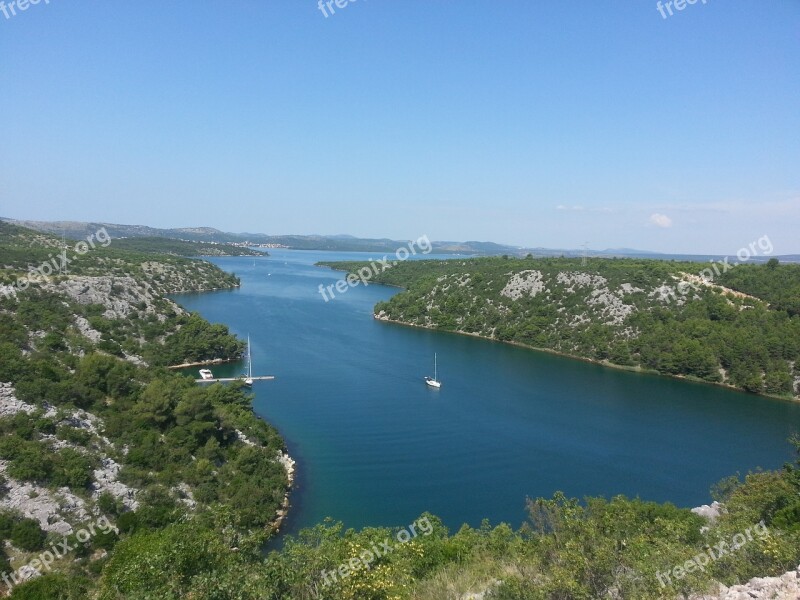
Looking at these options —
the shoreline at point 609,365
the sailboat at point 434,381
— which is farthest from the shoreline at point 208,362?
the shoreline at point 609,365

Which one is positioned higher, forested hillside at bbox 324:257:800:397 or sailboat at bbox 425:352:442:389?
forested hillside at bbox 324:257:800:397

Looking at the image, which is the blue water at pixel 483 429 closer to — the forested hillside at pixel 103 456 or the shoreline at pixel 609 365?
the shoreline at pixel 609 365

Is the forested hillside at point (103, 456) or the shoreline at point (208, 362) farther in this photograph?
the shoreline at point (208, 362)

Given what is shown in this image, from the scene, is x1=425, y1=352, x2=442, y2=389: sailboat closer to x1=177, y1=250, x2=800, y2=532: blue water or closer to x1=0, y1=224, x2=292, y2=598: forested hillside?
x1=177, y1=250, x2=800, y2=532: blue water

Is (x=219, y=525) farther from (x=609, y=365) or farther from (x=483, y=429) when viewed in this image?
(x=609, y=365)

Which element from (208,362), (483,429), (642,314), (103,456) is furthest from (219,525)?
(642,314)

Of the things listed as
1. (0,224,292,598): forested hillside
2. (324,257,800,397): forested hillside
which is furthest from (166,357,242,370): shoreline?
(324,257,800,397): forested hillside

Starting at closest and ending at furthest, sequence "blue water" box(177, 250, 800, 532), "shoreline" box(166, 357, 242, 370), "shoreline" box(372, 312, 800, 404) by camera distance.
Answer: "blue water" box(177, 250, 800, 532) < "shoreline" box(372, 312, 800, 404) < "shoreline" box(166, 357, 242, 370)
